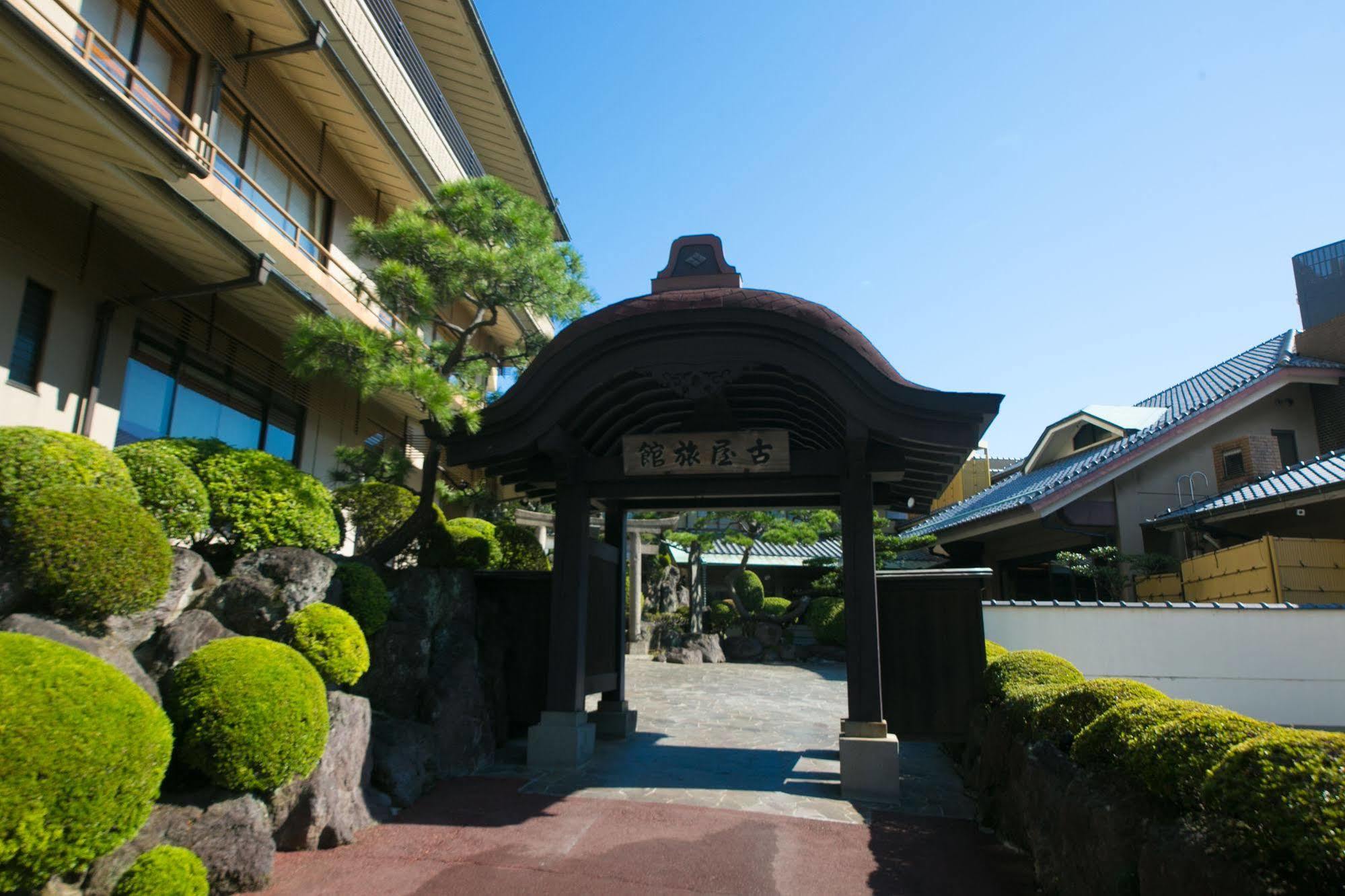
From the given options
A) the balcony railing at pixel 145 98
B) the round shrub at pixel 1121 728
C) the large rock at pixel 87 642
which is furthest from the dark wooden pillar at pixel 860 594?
the large rock at pixel 87 642

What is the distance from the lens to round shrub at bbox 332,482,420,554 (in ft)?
36.3

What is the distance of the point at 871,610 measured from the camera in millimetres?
8492

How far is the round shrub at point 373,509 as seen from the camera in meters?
11.1

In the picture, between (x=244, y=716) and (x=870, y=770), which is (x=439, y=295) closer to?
(x=244, y=716)

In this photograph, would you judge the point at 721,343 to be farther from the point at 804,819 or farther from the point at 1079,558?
the point at 1079,558

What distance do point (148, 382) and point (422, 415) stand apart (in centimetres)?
619

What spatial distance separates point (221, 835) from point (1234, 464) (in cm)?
2105

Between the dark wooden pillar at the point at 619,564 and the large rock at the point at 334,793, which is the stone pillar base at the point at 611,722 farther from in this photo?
the large rock at the point at 334,793

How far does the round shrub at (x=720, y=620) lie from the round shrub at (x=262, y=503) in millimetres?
19702

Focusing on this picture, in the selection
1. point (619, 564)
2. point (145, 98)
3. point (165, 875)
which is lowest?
point (165, 875)

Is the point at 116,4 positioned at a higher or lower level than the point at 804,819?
higher

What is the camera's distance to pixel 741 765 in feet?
30.3

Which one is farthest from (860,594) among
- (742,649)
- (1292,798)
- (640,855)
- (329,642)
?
(742,649)

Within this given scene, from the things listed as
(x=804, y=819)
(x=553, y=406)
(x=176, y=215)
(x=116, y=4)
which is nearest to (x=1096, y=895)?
(x=804, y=819)
